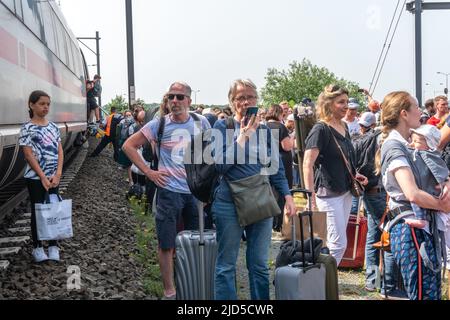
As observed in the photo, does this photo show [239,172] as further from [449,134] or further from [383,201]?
[383,201]

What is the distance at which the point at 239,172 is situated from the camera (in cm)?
414

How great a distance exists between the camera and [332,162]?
5.28m

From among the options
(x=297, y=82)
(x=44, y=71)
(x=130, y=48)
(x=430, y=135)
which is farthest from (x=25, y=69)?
(x=297, y=82)

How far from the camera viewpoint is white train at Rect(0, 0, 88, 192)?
6266 mm

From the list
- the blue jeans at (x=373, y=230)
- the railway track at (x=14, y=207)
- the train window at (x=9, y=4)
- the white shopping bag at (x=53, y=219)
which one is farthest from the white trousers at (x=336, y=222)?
the train window at (x=9, y=4)

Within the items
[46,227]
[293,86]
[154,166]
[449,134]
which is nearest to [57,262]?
[46,227]

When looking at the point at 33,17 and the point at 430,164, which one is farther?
the point at 33,17

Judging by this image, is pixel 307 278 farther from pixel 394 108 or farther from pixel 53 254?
pixel 53 254

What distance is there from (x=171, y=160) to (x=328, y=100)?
1403 millimetres

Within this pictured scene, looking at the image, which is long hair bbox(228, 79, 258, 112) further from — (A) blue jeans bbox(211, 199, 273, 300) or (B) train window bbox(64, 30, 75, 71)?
(B) train window bbox(64, 30, 75, 71)

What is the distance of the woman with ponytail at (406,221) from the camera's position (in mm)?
3570

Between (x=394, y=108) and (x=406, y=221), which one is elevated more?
(x=394, y=108)

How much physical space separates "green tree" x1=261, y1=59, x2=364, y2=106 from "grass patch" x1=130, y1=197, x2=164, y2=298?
8284cm

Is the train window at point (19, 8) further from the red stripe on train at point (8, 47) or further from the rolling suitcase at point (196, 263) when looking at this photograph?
the rolling suitcase at point (196, 263)
